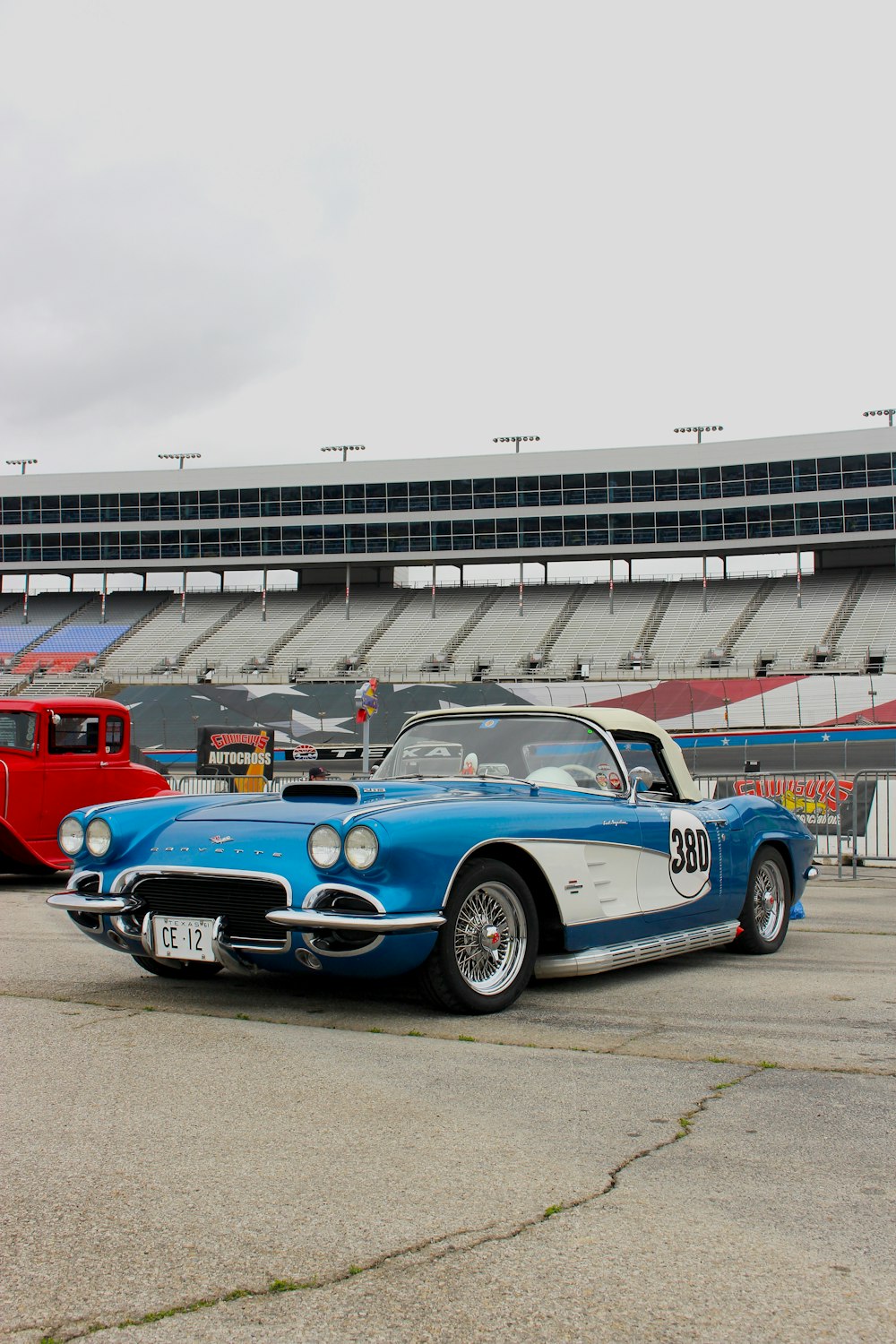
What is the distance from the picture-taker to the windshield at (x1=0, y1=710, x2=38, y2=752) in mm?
12047

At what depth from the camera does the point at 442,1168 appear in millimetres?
3082

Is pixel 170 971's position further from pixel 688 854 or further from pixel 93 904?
pixel 688 854

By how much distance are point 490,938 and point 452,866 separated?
18.2 inches

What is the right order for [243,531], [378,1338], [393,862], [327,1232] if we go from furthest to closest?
[243,531]
[393,862]
[327,1232]
[378,1338]

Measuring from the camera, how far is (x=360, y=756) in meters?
37.2

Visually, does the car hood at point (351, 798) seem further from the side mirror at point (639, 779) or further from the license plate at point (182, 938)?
the license plate at point (182, 938)

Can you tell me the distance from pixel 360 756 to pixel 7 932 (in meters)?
29.0

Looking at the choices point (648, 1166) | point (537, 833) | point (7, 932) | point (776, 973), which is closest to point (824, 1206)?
point (648, 1166)

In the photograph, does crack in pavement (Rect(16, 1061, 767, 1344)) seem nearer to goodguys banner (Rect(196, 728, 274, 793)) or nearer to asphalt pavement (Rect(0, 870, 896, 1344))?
asphalt pavement (Rect(0, 870, 896, 1344))

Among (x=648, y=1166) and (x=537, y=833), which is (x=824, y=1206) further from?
(x=537, y=833)

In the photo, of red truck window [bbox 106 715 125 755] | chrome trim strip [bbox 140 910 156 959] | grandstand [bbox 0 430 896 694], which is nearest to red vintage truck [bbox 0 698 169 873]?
red truck window [bbox 106 715 125 755]

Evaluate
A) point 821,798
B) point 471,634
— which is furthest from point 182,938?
point 471,634

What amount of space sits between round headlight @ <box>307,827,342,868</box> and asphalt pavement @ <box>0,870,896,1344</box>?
704 mm

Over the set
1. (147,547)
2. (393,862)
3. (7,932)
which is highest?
(147,547)
